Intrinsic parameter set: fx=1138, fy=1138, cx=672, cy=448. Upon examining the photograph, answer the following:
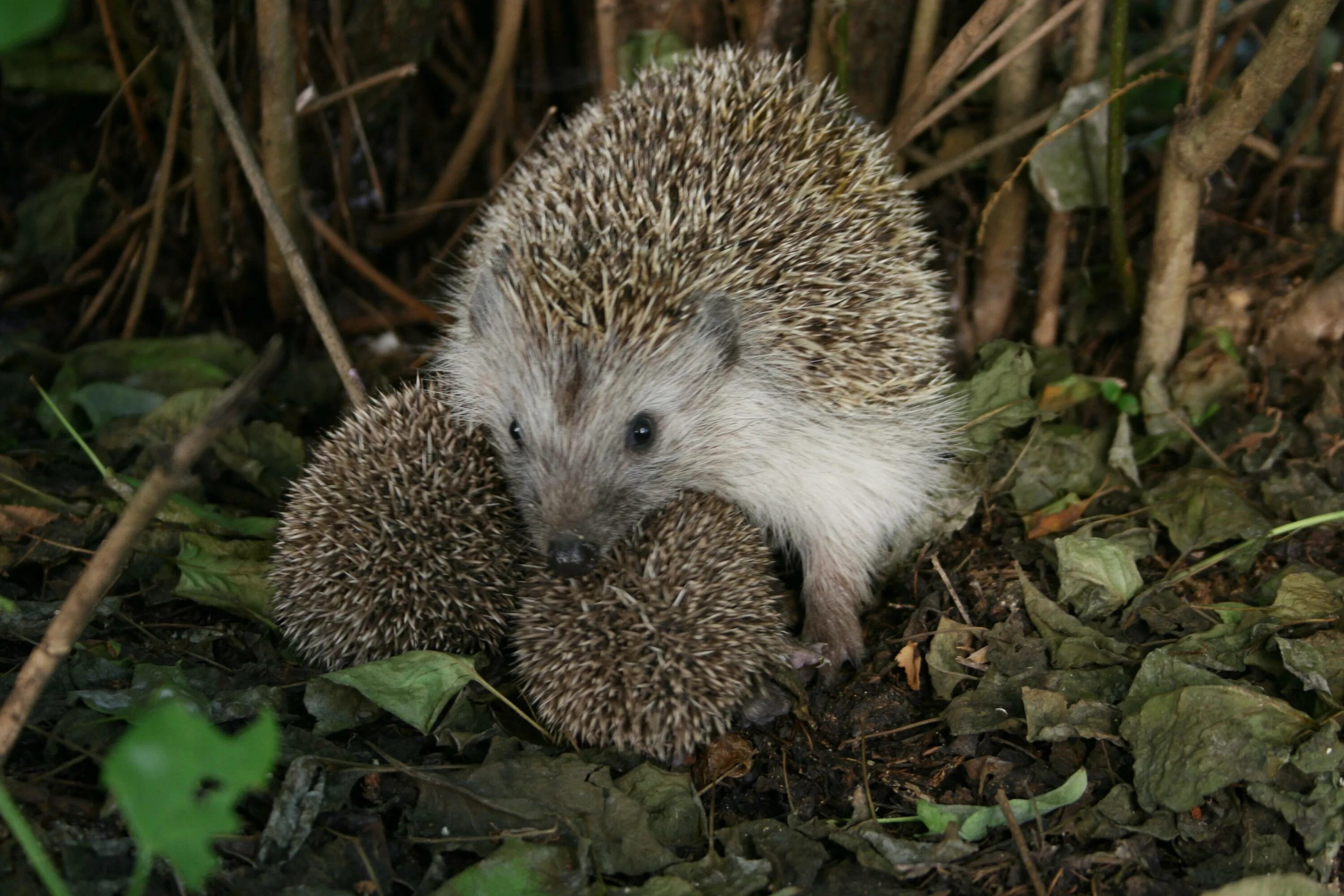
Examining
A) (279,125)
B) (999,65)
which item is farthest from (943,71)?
(279,125)

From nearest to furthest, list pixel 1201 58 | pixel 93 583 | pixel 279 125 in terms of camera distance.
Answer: pixel 93 583
pixel 1201 58
pixel 279 125

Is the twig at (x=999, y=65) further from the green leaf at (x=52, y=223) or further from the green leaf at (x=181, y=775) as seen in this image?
the green leaf at (x=52, y=223)

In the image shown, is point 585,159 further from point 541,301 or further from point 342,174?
point 342,174

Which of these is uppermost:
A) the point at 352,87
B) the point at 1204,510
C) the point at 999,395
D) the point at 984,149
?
the point at 352,87

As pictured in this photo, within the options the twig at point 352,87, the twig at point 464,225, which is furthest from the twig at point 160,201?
the twig at point 464,225

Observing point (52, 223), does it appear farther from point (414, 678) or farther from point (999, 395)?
point (999, 395)

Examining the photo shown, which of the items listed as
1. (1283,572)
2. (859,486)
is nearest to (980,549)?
(859,486)

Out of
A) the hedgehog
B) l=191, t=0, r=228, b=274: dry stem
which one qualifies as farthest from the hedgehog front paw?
l=191, t=0, r=228, b=274: dry stem
